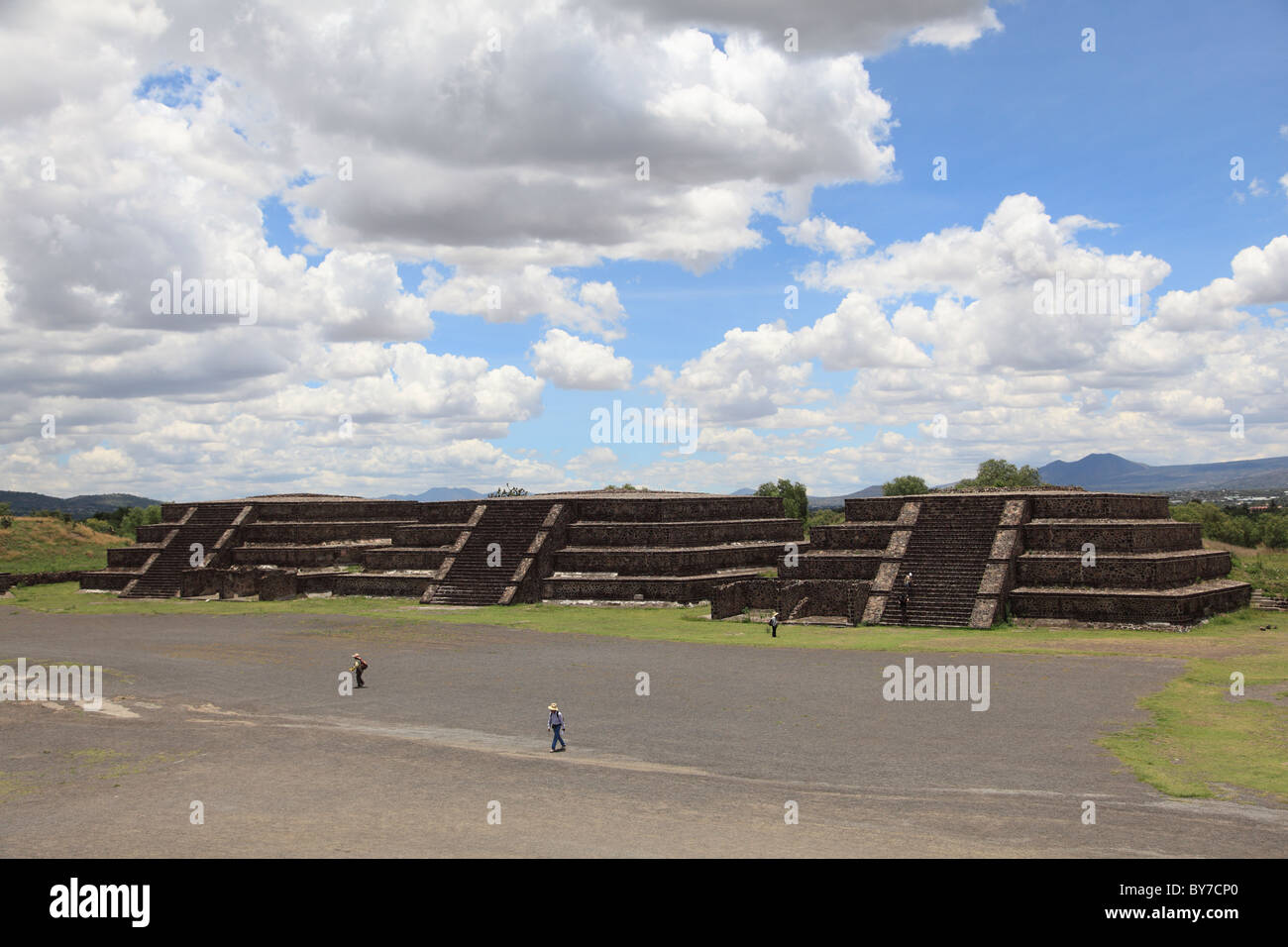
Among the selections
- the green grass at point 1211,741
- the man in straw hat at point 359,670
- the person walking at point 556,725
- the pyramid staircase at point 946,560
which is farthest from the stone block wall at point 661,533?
the person walking at point 556,725

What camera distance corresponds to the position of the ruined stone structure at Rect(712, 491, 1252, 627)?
32938 mm

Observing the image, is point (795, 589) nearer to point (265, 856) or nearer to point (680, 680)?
point (680, 680)

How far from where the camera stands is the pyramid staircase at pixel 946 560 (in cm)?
3362

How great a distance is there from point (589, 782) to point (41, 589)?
5322 centimetres

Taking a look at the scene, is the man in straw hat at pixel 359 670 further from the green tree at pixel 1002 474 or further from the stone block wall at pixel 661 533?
the green tree at pixel 1002 474

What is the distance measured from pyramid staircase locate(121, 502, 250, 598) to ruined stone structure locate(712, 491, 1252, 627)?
31.9m

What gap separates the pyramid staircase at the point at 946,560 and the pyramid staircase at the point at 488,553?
681 inches

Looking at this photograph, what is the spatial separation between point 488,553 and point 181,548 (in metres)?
21.0

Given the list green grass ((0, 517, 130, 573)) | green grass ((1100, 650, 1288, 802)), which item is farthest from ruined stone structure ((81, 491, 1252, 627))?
green grass ((0, 517, 130, 573))

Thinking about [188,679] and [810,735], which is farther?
[188,679]

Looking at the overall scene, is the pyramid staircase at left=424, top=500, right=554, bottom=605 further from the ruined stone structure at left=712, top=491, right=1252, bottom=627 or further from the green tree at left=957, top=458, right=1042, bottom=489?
the green tree at left=957, top=458, right=1042, bottom=489
